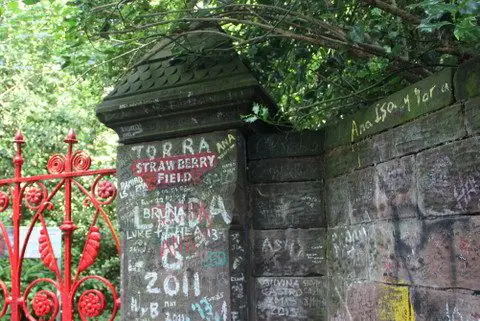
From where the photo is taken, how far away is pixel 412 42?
2756mm

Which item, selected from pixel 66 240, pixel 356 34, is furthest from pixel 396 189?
pixel 66 240

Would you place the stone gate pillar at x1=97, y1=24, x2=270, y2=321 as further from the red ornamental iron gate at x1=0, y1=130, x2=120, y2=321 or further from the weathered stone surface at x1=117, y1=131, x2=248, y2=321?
the red ornamental iron gate at x1=0, y1=130, x2=120, y2=321

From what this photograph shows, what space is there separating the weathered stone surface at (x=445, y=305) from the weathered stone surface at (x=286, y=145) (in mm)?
1068

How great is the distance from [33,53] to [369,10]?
7058mm

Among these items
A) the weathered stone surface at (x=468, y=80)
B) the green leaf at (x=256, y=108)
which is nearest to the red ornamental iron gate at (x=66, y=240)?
the green leaf at (x=256, y=108)

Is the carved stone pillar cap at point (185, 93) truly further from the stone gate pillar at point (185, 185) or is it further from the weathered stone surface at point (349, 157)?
the weathered stone surface at point (349, 157)

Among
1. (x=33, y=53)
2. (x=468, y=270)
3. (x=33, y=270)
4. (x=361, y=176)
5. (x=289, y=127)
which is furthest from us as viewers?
(x=33, y=53)

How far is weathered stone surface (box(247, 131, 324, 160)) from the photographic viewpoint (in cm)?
303

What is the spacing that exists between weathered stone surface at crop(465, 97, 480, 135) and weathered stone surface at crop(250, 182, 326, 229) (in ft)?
3.71

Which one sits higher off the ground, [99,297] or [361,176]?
[361,176]

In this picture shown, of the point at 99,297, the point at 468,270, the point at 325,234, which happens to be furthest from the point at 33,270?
the point at 468,270

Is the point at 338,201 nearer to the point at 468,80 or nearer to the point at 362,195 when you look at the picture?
the point at 362,195

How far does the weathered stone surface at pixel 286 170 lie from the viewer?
3.01 m

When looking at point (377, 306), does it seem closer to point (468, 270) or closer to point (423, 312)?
point (423, 312)
